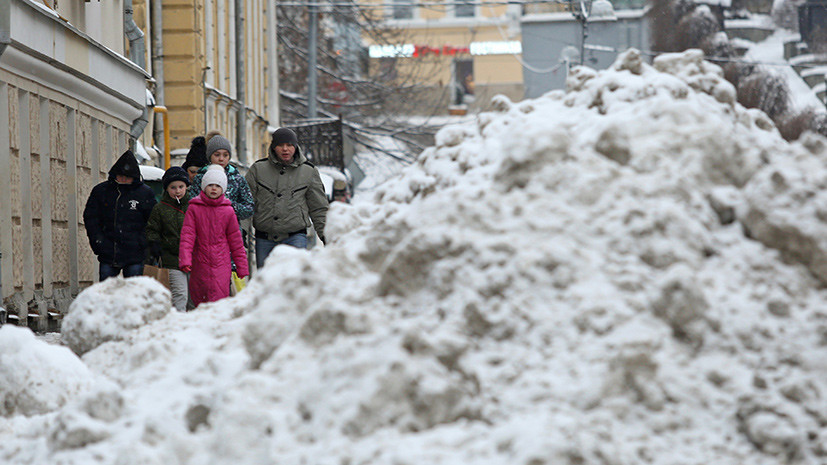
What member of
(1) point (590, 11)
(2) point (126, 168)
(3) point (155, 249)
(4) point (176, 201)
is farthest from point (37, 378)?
(1) point (590, 11)

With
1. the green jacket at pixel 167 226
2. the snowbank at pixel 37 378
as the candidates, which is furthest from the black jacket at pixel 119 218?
the snowbank at pixel 37 378

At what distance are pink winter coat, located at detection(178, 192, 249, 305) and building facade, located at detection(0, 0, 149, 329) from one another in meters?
1.59

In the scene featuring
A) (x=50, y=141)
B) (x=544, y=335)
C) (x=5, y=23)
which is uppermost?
(x=5, y=23)

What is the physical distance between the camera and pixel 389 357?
115 inches

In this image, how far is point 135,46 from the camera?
1412 cm

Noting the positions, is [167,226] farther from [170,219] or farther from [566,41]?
[566,41]

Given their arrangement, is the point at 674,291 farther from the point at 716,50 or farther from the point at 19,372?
the point at 716,50

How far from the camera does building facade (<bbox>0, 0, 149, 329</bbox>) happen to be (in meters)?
8.84

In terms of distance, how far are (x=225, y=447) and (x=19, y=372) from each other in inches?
64.3

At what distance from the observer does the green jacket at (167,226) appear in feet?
26.3

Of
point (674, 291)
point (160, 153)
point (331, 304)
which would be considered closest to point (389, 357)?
point (331, 304)

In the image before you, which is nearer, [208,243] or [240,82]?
[208,243]

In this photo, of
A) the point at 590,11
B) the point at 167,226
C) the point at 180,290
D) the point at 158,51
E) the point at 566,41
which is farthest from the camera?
the point at 566,41

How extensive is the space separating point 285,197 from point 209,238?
29.3 inches
